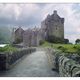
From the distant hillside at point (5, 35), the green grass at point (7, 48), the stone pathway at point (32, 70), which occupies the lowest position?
the stone pathway at point (32, 70)

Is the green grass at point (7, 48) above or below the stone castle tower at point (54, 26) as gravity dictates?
below

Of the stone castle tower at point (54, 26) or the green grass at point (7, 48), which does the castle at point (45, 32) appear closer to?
the stone castle tower at point (54, 26)

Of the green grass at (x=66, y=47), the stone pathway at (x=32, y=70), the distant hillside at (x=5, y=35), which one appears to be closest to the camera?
the green grass at (x=66, y=47)

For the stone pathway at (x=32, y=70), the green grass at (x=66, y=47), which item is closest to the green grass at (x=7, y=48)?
the stone pathway at (x=32, y=70)

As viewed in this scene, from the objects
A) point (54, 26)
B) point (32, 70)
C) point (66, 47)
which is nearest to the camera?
point (66, 47)

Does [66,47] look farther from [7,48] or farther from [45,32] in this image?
[7,48]

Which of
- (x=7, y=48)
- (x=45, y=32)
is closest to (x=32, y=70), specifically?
(x=7, y=48)

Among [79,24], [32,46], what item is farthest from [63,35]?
[32,46]

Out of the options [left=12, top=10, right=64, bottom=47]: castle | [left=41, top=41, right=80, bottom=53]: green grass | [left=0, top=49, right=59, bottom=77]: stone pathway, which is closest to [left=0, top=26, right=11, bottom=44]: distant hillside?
[left=12, top=10, right=64, bottom=47]: castle
